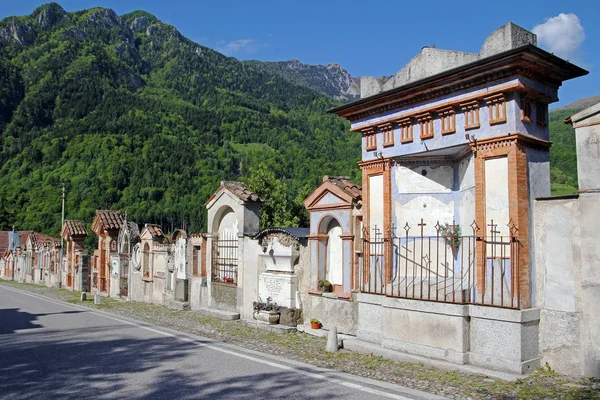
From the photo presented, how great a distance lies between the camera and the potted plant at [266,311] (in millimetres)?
13235

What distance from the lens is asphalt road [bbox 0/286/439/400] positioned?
714 cm

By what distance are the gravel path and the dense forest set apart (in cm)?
2349

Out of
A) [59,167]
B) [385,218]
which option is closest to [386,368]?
[385,218]

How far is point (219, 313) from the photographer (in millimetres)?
15344

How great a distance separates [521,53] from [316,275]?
6.81 meters

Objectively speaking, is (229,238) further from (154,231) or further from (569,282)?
(569,282)

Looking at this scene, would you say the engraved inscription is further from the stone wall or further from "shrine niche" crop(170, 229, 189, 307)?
the stone wall

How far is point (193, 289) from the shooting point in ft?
57.2

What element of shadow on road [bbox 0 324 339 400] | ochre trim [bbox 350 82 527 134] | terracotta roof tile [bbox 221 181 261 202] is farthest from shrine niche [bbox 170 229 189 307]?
ochre trim [bbox 350 82 527 134]

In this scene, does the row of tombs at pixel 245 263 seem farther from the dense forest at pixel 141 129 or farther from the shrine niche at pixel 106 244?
the dense forest at pixel 141 129

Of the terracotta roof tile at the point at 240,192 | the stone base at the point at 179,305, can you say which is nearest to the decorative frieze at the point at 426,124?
the terracotta roof tile at the point at 240,192

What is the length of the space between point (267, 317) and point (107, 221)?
46.9 feet

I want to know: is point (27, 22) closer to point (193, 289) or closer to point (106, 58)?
point (106, 58)

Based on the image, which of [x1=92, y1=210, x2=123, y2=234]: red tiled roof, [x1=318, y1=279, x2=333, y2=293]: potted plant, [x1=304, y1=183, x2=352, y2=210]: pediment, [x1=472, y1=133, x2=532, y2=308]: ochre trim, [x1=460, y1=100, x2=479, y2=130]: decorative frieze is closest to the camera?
[x1=472, y1=133, x2=532, y2=308]: ochre trim
